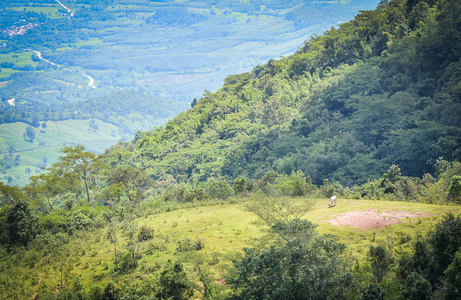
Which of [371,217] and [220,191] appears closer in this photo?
[371,217]

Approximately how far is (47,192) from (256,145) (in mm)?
34822

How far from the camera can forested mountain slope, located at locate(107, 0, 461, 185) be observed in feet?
146

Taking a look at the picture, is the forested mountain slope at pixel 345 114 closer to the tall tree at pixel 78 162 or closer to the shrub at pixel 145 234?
the tall tree at pixel 78 162

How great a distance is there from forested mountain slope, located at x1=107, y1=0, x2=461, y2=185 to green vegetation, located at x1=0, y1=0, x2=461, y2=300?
27 cm

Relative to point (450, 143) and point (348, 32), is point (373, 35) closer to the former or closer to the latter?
point (348, 32)

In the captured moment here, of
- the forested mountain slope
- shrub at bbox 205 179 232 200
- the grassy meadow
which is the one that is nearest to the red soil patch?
the grassy meadow

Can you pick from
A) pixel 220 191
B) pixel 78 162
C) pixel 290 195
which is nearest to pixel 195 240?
pixel 290 195

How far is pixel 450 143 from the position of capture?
3819cm

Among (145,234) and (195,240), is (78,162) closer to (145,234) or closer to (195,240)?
(145,234)

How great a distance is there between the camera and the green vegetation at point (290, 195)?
610 inches

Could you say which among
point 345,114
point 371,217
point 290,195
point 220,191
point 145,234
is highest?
point 345,114

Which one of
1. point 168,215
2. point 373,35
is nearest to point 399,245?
point 168,215

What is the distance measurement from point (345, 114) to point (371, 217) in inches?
1575

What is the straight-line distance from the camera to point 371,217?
942 inches
